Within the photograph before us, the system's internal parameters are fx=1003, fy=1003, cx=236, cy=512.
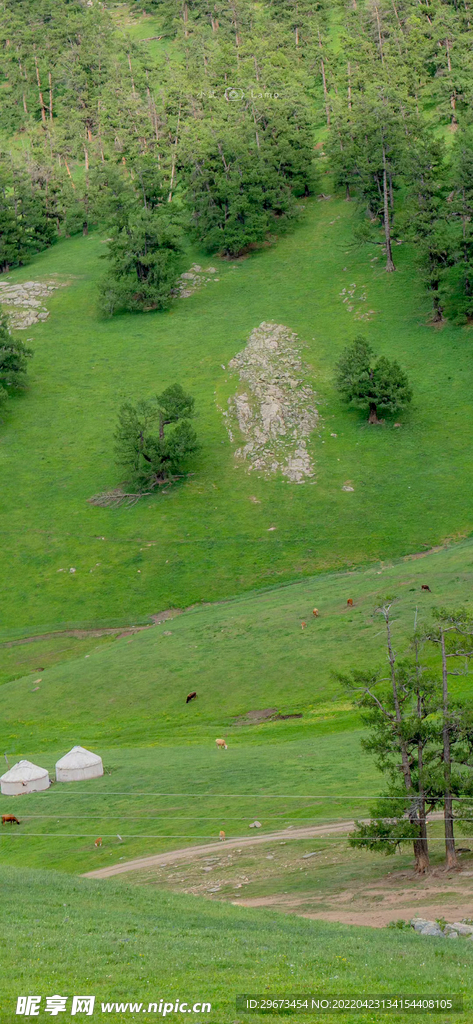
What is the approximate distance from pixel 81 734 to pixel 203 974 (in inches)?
1501

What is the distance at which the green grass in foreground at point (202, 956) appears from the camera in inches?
723

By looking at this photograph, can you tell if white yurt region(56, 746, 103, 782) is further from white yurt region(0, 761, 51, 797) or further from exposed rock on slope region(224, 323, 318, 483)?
exposed rock on slope region(224, 323, 318, 483)

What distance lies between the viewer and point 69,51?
17875cm

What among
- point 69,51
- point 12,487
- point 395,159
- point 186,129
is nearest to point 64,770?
point 12,487

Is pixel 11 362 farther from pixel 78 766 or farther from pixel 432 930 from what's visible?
pixel 432 930

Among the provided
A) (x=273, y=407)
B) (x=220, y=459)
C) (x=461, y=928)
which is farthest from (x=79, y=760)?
(x=273, y=407)

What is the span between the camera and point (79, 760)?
159 feet

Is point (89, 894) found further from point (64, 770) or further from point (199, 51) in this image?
point (199, 51)

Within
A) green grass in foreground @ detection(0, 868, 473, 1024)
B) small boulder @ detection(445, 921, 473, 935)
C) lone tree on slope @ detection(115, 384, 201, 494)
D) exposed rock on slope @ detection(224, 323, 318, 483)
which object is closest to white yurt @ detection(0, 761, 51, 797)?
green grass in foreground @ detection(0, 868, 473, 1024)

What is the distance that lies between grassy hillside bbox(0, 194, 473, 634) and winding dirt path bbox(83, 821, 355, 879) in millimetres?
34875

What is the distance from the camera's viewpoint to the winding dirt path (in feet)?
121

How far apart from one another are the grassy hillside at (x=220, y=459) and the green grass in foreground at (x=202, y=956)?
45.8m

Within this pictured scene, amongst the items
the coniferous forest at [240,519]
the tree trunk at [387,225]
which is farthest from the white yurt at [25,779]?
the tree trunk at [387,225]

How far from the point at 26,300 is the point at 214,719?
252 ft
